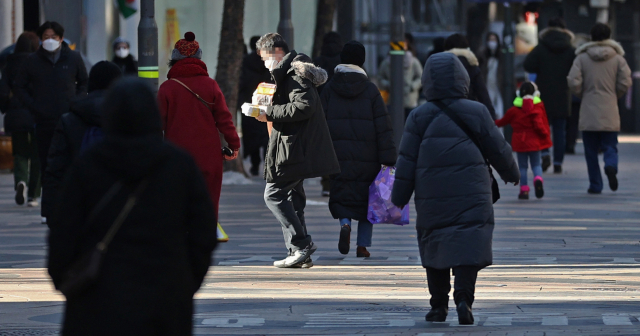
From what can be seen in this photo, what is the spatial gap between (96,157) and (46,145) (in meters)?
8.75

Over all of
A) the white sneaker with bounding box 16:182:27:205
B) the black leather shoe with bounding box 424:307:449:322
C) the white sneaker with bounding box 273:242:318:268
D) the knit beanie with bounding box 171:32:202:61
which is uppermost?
the knit beanie with bounding box 171:32:202:61

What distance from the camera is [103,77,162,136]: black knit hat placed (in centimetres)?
405

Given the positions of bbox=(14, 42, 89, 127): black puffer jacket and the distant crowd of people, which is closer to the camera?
the distant crowd of people

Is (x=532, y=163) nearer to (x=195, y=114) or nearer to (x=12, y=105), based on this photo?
(x=12, y=105)

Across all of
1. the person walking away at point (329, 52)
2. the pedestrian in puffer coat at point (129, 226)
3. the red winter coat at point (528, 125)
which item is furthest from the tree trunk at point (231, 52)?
the pedestrian in puffer coat at point (129, 226)

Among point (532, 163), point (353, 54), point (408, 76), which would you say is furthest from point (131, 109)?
point (408, 76)

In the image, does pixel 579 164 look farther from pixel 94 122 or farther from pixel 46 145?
pixel 94 122

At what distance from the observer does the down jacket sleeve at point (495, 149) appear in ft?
21.8

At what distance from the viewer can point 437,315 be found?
22.1 feet

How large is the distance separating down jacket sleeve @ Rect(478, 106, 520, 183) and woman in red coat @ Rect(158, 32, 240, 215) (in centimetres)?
273

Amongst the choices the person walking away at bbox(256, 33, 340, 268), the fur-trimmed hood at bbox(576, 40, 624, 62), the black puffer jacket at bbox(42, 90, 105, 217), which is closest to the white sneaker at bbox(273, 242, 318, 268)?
the person walking away at bbox(256, 33, 340, 268)

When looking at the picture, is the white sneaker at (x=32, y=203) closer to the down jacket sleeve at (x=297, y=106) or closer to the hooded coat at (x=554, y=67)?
the down jacket sleeve at (x=297, y=106)

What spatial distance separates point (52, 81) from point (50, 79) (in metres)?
0.03

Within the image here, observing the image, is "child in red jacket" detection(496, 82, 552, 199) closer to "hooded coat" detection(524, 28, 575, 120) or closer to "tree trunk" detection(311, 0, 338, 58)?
"hooded coat" detection(524, 28, 575, 120)
